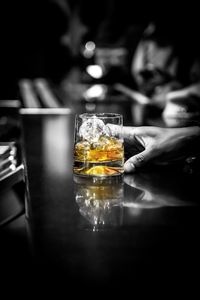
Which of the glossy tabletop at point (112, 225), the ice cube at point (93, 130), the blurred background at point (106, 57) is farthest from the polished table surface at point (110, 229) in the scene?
the blurred background at point (106, 57)

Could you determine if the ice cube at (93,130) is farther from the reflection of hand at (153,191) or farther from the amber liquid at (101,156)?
the reflection of hand at (153,191)

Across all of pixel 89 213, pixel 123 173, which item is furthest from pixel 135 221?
pixel 123 173

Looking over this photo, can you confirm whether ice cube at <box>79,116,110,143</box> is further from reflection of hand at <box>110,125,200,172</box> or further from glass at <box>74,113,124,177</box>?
reflection of hand at <box>110,125,200,172</box>

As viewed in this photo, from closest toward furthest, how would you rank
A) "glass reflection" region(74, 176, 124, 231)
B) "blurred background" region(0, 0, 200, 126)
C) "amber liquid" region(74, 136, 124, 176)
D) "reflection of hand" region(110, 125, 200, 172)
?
"glass reflection" region(74, 176, 124, 231), "amber liquid" region(74, 136, 124, 176), "reflection of hand" region(110, 125, 200, 172), "blurred background" region(0, 0, 200, 126)

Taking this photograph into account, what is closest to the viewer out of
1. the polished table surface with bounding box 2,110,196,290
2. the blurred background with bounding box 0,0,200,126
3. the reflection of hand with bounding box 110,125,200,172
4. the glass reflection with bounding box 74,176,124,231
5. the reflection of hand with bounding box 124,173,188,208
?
the polished table surface with bounding box 2,110,196,290

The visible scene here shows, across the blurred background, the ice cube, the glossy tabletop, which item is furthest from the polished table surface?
the blurred background

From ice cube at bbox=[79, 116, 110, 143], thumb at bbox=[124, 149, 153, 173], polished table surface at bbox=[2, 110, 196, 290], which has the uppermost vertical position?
ice cube at bbox=[79, 116, 110, 143]
